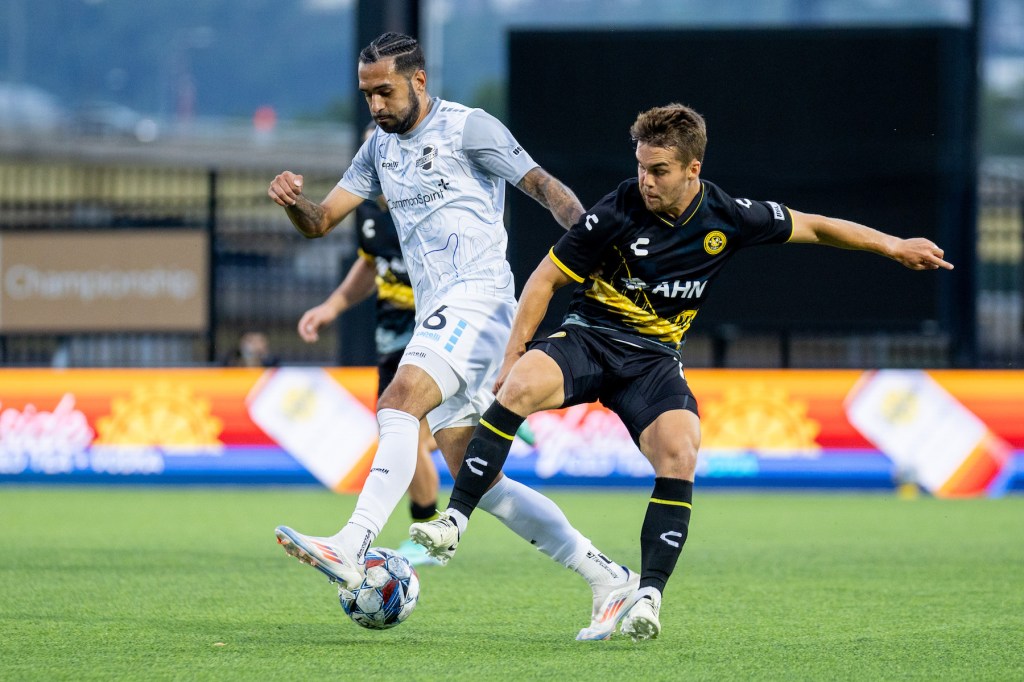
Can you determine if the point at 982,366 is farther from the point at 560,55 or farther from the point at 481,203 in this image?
the point at 481,203

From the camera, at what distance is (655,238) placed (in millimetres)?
5895

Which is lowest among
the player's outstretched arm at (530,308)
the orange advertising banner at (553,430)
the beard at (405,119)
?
the orange advertising banner at (553,430)

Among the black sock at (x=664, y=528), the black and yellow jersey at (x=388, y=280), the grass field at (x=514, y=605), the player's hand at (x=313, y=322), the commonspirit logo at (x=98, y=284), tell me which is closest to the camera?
the grass field at (x=514, y=605)

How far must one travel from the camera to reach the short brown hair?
18.9ft

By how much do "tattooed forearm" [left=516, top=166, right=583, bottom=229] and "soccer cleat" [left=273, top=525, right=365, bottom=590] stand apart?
5.13 ft

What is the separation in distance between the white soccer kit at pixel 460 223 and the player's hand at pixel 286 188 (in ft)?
1.66

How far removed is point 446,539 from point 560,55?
947 cm

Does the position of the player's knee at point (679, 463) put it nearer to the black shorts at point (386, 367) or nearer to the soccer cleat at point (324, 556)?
the soccer cleat at point (324, 556)

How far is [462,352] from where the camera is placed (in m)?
6.15

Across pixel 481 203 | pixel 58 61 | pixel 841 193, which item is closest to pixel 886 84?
pixel 841 193

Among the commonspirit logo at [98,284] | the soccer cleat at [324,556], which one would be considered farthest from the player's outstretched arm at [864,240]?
the commonspirit logo at [98,284]

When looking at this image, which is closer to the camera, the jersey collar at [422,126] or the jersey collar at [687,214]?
the jersey collar at [687,214]

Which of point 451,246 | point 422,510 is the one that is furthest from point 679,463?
point 422,510

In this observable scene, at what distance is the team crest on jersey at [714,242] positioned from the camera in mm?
5969
